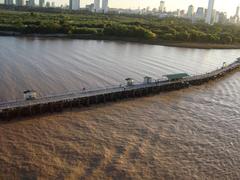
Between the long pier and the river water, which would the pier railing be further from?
the river water

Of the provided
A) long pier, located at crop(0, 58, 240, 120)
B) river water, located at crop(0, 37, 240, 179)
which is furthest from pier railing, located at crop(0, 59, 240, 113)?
river water, located at crop(0, 37, 240, 179)

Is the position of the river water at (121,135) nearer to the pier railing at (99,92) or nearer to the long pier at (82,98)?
the long pier at (82,98)

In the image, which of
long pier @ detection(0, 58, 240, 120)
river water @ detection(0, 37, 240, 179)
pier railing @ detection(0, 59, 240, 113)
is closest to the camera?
river water @ detection(0, 37, 240, 179)

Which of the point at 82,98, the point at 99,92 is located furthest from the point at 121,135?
the point at 99,92

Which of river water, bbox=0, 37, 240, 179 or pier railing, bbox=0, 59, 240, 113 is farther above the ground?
pier railing, bbox=0, 59, 240, 113

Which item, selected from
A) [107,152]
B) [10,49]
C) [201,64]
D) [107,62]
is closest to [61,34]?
[10,49]

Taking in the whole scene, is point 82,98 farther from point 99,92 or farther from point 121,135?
point 121,135
